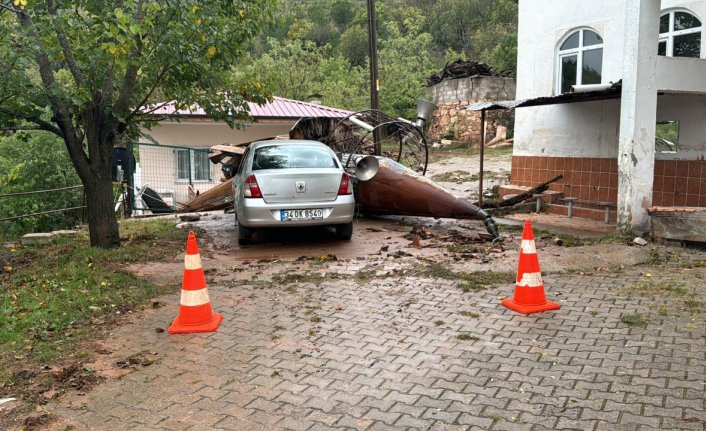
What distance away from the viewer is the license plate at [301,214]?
8359mm

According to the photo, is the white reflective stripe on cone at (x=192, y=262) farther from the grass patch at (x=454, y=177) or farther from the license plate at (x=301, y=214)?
the grass patch at (x=454, y=177)

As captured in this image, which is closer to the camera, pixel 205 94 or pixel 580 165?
pixel 205 94

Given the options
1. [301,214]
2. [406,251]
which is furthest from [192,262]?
[406,251]

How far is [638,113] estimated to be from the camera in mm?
8641

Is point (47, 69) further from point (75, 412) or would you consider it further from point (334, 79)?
point (334, 79)

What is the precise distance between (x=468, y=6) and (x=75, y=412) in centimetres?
5004

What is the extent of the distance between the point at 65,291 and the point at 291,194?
10.8ft

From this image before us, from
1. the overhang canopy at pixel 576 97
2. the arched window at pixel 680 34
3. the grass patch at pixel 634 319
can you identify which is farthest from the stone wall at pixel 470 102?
the grass patch at pixel 634 319

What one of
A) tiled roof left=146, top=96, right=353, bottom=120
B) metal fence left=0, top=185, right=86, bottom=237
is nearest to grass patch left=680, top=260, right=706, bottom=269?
tiled roof left=146, top=96, right=353, bottom=120

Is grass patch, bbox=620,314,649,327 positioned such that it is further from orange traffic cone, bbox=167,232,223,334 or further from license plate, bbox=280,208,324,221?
license plate, bbox=280,208,324,221

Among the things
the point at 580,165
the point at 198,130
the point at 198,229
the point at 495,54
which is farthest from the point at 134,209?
the point at 495,54

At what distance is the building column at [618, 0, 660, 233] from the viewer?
335 inches

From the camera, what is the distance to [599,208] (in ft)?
36.7

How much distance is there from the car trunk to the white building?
4612 millimetres
